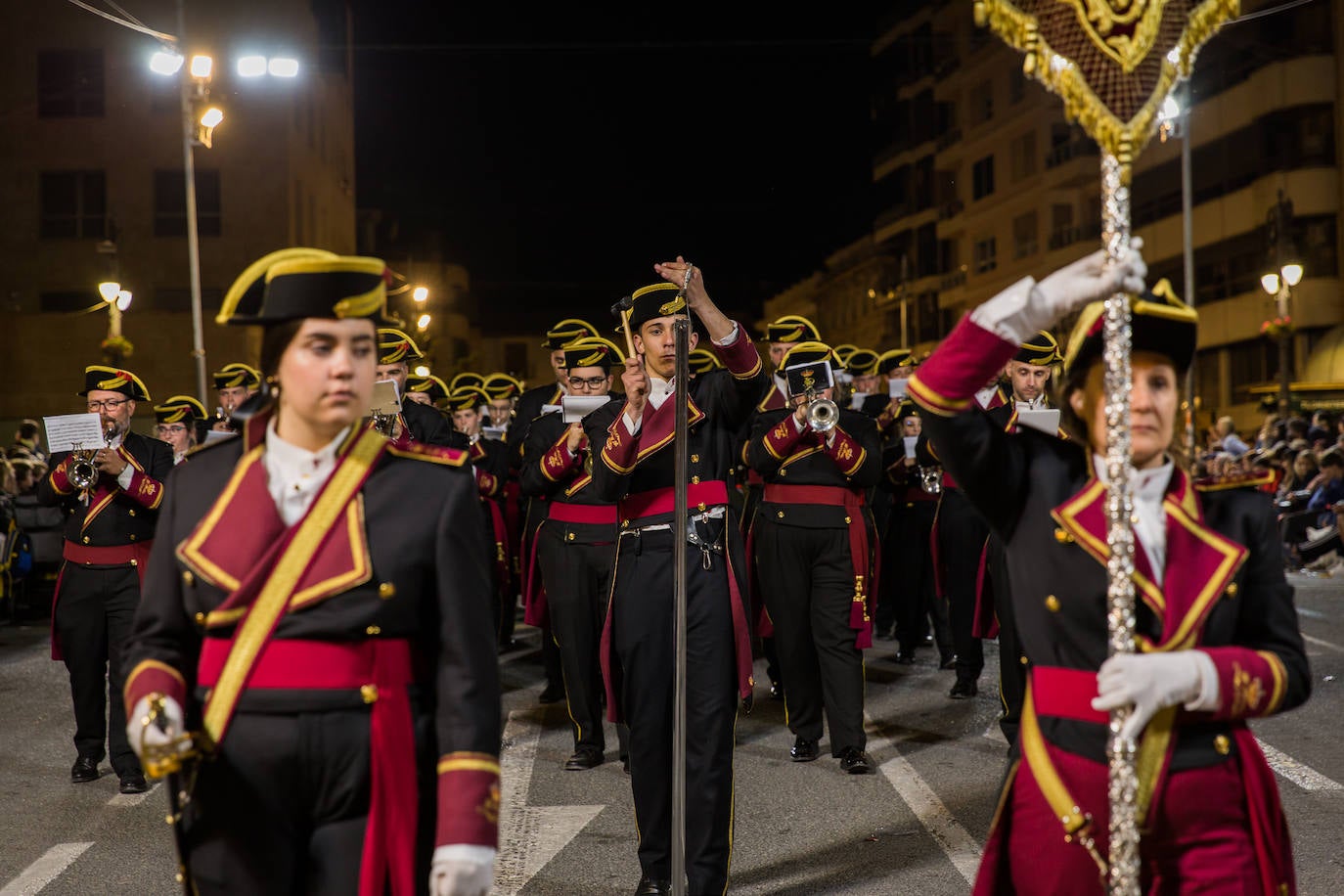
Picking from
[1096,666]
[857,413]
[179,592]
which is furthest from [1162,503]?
[857,413]

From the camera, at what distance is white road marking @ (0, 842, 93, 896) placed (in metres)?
6.34

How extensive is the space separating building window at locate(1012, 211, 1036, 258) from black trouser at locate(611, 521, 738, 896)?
52.7 metres

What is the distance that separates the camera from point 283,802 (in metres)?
3.13

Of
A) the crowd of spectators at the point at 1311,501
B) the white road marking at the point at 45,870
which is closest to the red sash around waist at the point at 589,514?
the white road marking at the point at 45,870

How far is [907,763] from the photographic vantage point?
8391 millimetres

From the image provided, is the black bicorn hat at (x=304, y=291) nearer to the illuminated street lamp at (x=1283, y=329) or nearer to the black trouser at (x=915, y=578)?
the black trouser at (x=915, y=578)

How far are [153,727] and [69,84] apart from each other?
146ft

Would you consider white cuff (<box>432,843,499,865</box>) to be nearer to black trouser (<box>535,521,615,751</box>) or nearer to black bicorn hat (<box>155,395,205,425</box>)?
black trouser (<box>535,521,615,751</box>)

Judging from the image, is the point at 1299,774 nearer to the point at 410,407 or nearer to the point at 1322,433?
the point at 410,407

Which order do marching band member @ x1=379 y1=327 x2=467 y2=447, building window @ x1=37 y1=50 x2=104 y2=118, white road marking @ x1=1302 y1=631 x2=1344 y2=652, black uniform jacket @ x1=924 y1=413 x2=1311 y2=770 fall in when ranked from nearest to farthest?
black uniform jacket @ x1=924 y1=413 x2=1311 y2=770
marching band member @ x1=379 y1=327 x2=467 y2=447
white road marking @ x1=1302 y1=631 x2=1344 y2=652
building window @ x1=37 y1=50 x2=104 y2=118

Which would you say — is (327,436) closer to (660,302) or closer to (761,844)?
(660,302)

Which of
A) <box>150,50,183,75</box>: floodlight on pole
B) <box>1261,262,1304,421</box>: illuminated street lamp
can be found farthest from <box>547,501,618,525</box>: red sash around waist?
<box>1261,262,1304,421</box>: illuminated street lamp

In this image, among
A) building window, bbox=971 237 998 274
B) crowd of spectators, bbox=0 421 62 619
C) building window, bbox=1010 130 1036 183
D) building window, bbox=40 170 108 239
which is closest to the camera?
crowd of spectators, bbox=0 421 62 619

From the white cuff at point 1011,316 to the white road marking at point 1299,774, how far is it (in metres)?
4.97
